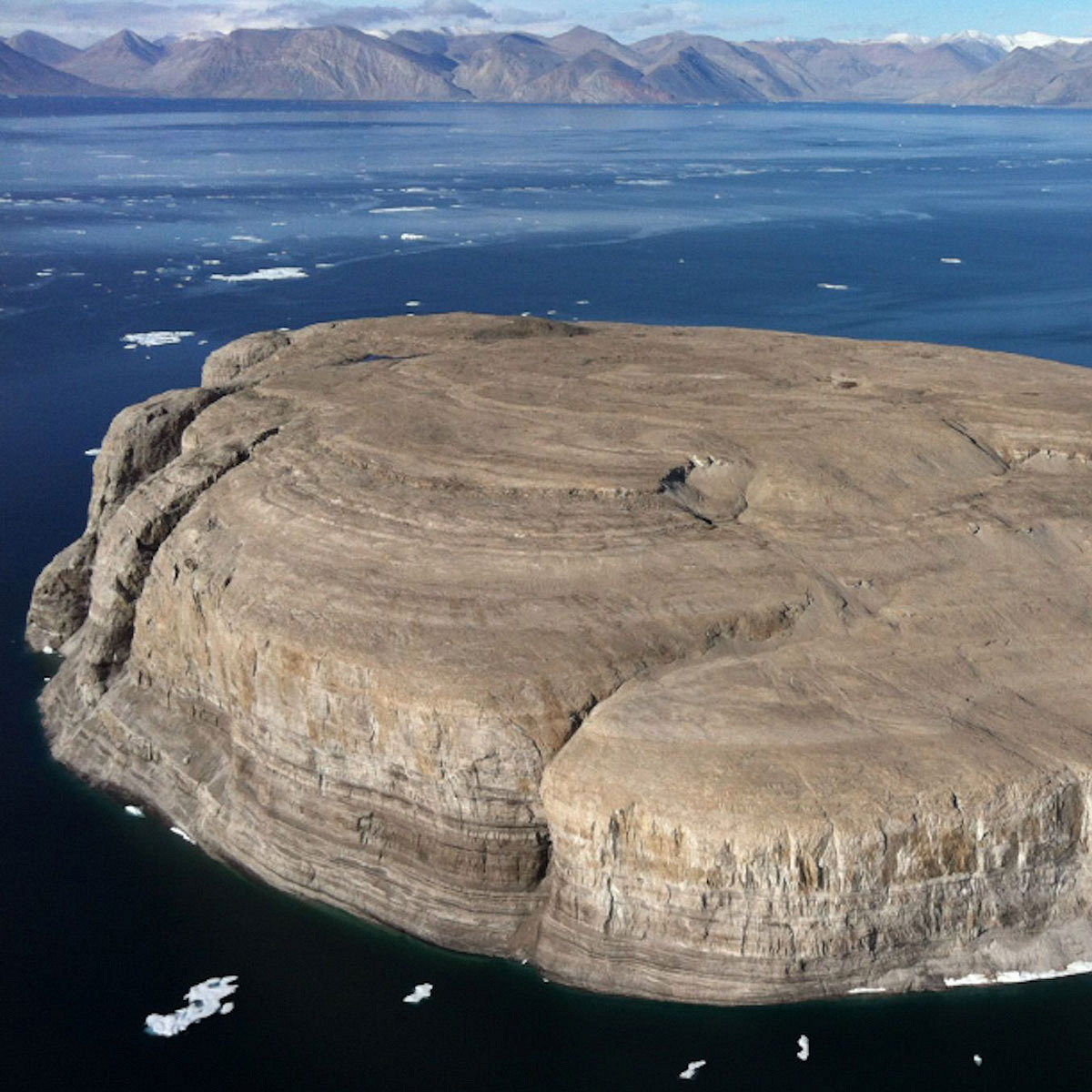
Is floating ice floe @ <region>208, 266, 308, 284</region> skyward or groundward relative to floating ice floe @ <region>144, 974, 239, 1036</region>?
skyward

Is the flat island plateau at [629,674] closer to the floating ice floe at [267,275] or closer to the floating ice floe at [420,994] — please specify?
the floating ice floe at [420,994]

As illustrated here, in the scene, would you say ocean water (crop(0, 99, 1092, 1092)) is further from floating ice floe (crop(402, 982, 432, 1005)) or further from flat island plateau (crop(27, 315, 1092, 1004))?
flat island plateau (crop(27, 315, 1092, 1004))

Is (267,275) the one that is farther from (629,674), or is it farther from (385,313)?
(629,674)

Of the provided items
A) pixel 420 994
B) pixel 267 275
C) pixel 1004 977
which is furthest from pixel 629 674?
pixel 267 275

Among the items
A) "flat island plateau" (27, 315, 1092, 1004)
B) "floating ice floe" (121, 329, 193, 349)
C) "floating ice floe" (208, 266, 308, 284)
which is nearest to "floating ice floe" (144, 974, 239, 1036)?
"flat island plateau" (27, 315, 1092, 1004)

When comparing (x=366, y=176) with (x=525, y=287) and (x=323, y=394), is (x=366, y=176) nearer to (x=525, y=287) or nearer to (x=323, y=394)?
(x=525, y=287)

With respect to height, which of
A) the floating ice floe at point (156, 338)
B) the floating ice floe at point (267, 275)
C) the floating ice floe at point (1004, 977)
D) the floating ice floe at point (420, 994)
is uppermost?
the floating ice floe at point (267, 275)

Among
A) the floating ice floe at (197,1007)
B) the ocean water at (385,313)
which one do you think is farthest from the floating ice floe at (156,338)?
the floating ice floe at (197,1007)
